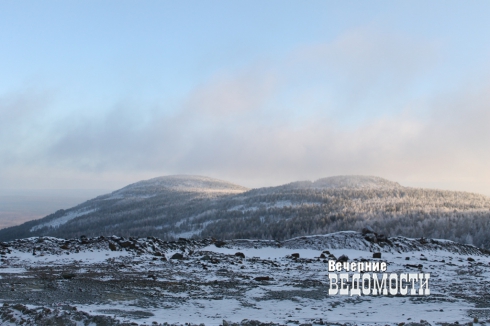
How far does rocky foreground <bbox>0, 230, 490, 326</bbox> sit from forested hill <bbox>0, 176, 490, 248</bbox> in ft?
155

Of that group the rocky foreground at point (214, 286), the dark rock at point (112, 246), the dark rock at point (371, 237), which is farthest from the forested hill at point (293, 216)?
the dark rock at point (112, 246)

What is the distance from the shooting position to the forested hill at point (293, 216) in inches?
3223

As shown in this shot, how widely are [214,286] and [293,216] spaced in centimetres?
10498

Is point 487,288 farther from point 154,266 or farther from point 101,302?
point 154,266

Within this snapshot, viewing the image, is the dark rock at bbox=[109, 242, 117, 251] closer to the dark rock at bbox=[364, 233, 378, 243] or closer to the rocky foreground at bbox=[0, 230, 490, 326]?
the rocky foreground at bbox=[0, 230, 490, 326]

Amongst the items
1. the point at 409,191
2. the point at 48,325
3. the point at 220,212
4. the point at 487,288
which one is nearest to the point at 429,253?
the point at 487,288

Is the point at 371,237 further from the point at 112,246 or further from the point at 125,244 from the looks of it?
the point at 112,246

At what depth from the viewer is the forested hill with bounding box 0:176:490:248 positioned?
269 ft

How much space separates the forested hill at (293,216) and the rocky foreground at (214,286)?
1858 inches

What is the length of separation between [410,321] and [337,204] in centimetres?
11749

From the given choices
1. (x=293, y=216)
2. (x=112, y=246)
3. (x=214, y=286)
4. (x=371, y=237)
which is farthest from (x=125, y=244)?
(x=293, y=216)

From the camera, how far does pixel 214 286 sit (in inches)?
759

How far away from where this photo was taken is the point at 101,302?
14.9m

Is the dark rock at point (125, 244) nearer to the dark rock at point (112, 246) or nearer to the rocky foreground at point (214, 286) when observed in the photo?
the rocky foreground at point (214, 286)
